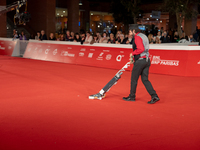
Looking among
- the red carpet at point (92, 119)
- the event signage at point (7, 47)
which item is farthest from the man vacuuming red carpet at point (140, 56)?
the event signage at point (7, 47)

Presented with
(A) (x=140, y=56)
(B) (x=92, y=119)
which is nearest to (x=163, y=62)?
(A) (x=140, y=56)

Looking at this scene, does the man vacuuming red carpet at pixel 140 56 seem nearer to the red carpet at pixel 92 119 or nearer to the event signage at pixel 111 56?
the red carpet at pixel 92 119

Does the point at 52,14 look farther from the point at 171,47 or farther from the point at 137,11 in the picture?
the point at 171,47

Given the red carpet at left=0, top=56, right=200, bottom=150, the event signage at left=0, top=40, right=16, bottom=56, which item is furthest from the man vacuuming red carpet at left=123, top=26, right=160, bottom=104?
the event signage at left=0, top=40, right=16, bottom=56

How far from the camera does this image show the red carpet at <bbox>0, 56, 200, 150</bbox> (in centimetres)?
403

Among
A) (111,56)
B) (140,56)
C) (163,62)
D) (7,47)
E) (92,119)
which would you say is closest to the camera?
(92,119)

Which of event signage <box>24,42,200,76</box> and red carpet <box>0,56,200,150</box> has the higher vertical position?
event signage <box>24,42,200,76</box>

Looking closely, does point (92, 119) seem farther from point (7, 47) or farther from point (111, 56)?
point (7, 47)

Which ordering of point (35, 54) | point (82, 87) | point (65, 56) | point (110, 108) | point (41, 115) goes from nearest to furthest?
point (41, 115), point (110, 108), point (82, 87), point (65, 56), point (35, 54)

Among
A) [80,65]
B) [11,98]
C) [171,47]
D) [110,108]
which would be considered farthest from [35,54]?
[110,108]

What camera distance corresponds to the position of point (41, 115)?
544 centimetres

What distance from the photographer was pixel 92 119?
523 cm

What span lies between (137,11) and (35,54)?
47.4ft

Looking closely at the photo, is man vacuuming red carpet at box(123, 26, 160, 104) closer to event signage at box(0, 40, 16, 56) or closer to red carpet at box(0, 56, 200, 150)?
red carpet at box(0, 56, 200, 150)
